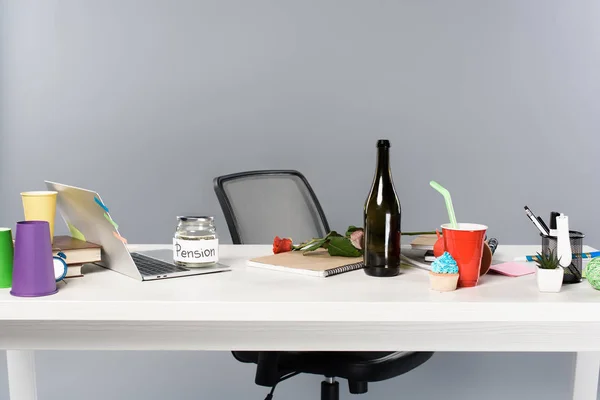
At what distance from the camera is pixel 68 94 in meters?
2.70

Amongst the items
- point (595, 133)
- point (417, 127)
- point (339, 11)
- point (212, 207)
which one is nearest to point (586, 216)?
point (595, 133)

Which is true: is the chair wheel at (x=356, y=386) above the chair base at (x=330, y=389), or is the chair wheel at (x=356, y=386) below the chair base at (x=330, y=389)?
above

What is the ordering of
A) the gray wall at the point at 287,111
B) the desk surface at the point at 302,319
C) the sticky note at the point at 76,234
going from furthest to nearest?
the gray wall at the point at 287,111
the sticky note at the point at 76,234
the desk surface at the point at 302,319

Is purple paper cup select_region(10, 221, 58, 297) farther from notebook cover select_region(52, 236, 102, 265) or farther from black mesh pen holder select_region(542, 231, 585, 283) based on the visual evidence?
black mesh pen holder select_region(542, 231, 585, 283)

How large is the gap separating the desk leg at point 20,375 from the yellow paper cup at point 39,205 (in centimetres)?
42

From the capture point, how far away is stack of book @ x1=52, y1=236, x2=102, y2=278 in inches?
49.4

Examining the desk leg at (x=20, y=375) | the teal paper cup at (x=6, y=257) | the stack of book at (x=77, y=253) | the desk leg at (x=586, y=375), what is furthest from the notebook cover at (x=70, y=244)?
the desk leg at (x=586, y=375)

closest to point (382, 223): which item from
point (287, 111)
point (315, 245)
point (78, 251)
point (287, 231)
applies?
point (315, 245)

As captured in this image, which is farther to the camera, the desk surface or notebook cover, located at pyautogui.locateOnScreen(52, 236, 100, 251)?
notebook cover, located at pyautogui.locateOnScreen(52, 236, 100, 251)

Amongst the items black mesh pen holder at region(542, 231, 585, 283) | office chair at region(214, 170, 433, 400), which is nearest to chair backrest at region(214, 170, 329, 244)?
office chair at region(214, 170, 433, 400)

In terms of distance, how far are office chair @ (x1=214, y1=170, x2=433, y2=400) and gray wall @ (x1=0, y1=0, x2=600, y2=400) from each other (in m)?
0.57

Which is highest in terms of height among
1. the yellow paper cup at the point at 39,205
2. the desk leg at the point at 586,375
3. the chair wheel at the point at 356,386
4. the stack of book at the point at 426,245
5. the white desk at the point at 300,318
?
the yellow paper cup at the point at 39,205

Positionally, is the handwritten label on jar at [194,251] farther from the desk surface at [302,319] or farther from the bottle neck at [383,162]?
the bottle neck at [383,162]

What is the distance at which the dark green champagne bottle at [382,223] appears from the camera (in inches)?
Answer: 49.7
